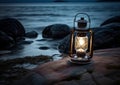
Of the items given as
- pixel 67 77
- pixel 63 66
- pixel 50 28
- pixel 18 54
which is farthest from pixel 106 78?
pixel 50 28

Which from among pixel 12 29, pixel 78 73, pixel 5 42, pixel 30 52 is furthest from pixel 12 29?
pixel 78 73

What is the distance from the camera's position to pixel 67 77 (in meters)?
4.62

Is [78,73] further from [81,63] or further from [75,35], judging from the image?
[75,35]

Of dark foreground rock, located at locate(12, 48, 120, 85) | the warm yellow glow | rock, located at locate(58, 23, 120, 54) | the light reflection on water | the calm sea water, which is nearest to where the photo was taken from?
dark foreground rock, located at locate(12, 48, 120, 85)

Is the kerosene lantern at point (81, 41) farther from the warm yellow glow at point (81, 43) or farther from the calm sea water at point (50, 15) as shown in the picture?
the calm sea water at point (50, 15)

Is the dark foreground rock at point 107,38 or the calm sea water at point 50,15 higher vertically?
the dark foreground rock at point 107,38

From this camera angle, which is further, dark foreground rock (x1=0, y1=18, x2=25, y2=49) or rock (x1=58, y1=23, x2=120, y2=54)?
dark foreground rock (x1=0, y1=18, x2=25, y2=49)

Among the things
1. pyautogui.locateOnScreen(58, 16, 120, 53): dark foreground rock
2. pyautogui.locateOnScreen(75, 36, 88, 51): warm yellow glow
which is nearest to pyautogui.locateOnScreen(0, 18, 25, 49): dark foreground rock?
pyautogui.locateOnScreen(58, 16, 120, 53): dark foreground rock

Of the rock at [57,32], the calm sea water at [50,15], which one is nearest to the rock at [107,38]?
the rock at [57,32]

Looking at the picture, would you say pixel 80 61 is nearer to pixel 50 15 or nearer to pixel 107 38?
pixel 107 38

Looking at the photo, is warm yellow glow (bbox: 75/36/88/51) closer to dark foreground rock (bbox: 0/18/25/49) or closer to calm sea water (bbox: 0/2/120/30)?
dark foreground rock (bbox: 0/18/25/49)

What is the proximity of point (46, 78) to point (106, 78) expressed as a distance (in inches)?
37.3

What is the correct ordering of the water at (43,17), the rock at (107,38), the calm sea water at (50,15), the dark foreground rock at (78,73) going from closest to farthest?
the dark foreground rock at (78,73) → the rock at (107,38) → the water at (43,17) → the calm sea water at (50,15)

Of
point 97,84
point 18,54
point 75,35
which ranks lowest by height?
point 18,54
